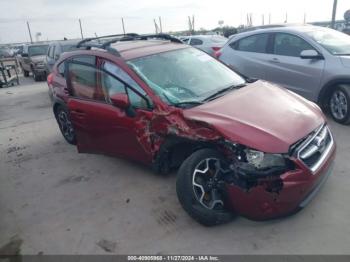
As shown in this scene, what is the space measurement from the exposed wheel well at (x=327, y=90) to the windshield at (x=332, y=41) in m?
0.52

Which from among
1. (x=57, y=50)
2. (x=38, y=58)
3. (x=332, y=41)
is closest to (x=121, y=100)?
(x=332, y=41)

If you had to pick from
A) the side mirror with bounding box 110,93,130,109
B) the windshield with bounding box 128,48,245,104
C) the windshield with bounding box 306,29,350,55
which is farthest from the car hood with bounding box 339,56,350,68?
the side mirror with bounding box 110,93,130,109

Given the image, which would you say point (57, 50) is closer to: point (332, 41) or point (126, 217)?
point (332, 41)

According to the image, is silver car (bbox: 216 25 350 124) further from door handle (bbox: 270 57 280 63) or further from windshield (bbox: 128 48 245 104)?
windshield (bbox: 128 48 245 104)

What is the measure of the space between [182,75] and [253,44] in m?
3.68

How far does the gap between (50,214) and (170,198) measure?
54.0 inches

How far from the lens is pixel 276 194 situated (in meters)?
2.73

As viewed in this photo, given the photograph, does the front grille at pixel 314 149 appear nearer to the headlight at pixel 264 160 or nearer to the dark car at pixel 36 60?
the headlight at pixel 264 160

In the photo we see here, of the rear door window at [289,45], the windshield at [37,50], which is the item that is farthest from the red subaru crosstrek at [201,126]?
the windshield at [37,50]

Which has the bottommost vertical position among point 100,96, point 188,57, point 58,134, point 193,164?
point 58,134

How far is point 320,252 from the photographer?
2.67 metres

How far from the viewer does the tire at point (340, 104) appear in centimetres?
527

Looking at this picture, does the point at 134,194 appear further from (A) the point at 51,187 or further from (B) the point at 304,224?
(B) the point at 304,224

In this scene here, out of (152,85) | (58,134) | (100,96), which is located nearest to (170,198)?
(152,85)
